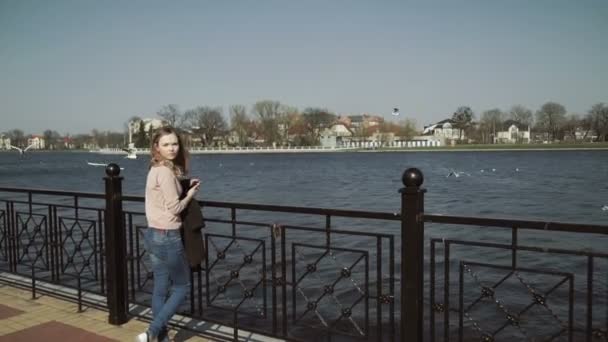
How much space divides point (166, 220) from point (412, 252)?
6.15 ft

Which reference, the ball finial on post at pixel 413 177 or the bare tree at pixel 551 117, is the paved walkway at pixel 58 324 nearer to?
the ball finial on post at pixel 413 177

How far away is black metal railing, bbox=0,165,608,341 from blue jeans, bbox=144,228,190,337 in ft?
1.31

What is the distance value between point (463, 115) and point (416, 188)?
6220 inches

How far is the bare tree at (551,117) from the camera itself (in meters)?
134

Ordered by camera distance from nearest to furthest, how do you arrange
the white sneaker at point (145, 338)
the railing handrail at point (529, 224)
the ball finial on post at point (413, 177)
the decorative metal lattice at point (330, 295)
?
the railing handrail at point (529, 224)
the ball finial on post at point (413, 177)
the white sneaker at point (145, 338)
the decorative metal lattice at point (330, 295)

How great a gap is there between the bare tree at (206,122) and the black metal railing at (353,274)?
132 meters

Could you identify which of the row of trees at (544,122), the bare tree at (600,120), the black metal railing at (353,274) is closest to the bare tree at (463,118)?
the row of trees at (544,122)

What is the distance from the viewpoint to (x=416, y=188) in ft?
11.4

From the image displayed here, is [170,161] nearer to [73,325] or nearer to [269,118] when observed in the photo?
[73,325]

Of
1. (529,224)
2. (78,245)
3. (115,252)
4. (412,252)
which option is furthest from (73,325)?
(529,224)

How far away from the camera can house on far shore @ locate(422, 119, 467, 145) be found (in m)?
163

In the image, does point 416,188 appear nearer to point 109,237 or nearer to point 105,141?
point 109,237

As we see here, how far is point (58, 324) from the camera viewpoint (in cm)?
505

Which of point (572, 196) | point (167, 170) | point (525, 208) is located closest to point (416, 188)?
point (167, 170)
